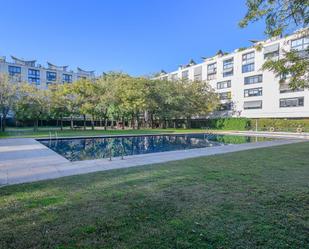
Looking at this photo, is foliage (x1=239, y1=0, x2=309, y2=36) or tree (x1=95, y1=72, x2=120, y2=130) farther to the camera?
tree (x1=95, y1=72, x2=120, y2=130)

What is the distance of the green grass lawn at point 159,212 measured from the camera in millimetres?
2893

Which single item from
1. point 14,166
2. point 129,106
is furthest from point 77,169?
point 129,106


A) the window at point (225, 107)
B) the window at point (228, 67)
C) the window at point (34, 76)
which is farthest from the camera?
the window at point (34, 76)

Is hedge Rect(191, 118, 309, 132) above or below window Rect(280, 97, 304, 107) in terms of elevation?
below

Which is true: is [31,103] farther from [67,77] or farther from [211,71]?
[67,77]

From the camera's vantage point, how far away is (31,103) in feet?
93.8

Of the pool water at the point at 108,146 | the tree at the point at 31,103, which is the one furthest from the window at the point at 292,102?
the tree at the point at 31,103

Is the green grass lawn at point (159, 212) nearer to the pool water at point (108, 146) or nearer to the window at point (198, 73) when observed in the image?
the pool water at point (108, 146)

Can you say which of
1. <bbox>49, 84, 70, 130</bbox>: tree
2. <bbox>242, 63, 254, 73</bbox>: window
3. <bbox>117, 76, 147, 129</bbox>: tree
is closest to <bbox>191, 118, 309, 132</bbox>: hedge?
<bbox>242, 63, 254, 73</bbox>: window

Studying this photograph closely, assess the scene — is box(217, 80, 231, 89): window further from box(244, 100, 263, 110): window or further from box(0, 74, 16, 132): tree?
box(0, 74, 16, 132): tree

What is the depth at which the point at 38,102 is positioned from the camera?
28750 millimetres

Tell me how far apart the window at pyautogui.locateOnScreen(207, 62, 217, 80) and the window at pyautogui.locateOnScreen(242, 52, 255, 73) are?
22.3 ft

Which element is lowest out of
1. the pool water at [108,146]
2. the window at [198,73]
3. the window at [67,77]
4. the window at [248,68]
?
the pool water at [108,146]

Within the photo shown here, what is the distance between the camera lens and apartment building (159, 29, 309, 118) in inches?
1358
